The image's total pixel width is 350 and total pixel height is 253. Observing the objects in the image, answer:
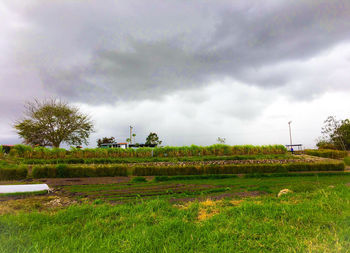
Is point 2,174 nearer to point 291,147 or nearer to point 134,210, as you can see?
point 134,210

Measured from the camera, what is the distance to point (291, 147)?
99.7ft

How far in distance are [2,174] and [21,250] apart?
10.5 m

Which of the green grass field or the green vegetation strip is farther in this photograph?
the green vegetation strip

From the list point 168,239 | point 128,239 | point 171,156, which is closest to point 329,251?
point 168,239

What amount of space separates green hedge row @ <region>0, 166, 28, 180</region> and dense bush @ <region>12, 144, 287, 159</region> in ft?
26.0

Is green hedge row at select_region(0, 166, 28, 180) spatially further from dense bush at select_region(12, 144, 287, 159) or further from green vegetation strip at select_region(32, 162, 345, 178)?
dense bush at select_region(12, 144, 287, 159)

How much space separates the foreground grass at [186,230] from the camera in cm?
211

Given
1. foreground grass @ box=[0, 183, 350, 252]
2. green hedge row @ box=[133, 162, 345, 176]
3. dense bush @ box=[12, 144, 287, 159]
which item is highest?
dense bush @ box=[12, 144, 287, 159]

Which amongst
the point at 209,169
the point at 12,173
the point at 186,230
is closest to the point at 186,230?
the point at 186,230

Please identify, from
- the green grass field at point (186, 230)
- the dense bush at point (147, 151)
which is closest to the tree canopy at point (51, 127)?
the dense bush at point (147, 151)

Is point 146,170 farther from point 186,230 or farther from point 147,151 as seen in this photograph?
point 186,230

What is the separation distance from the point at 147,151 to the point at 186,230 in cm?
1708

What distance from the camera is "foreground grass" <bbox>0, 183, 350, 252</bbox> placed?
2.11m

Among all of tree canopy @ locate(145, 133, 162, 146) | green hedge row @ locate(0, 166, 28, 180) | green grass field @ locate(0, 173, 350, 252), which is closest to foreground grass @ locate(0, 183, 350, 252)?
green grass field @ locate(0, 173, 350, 252)
